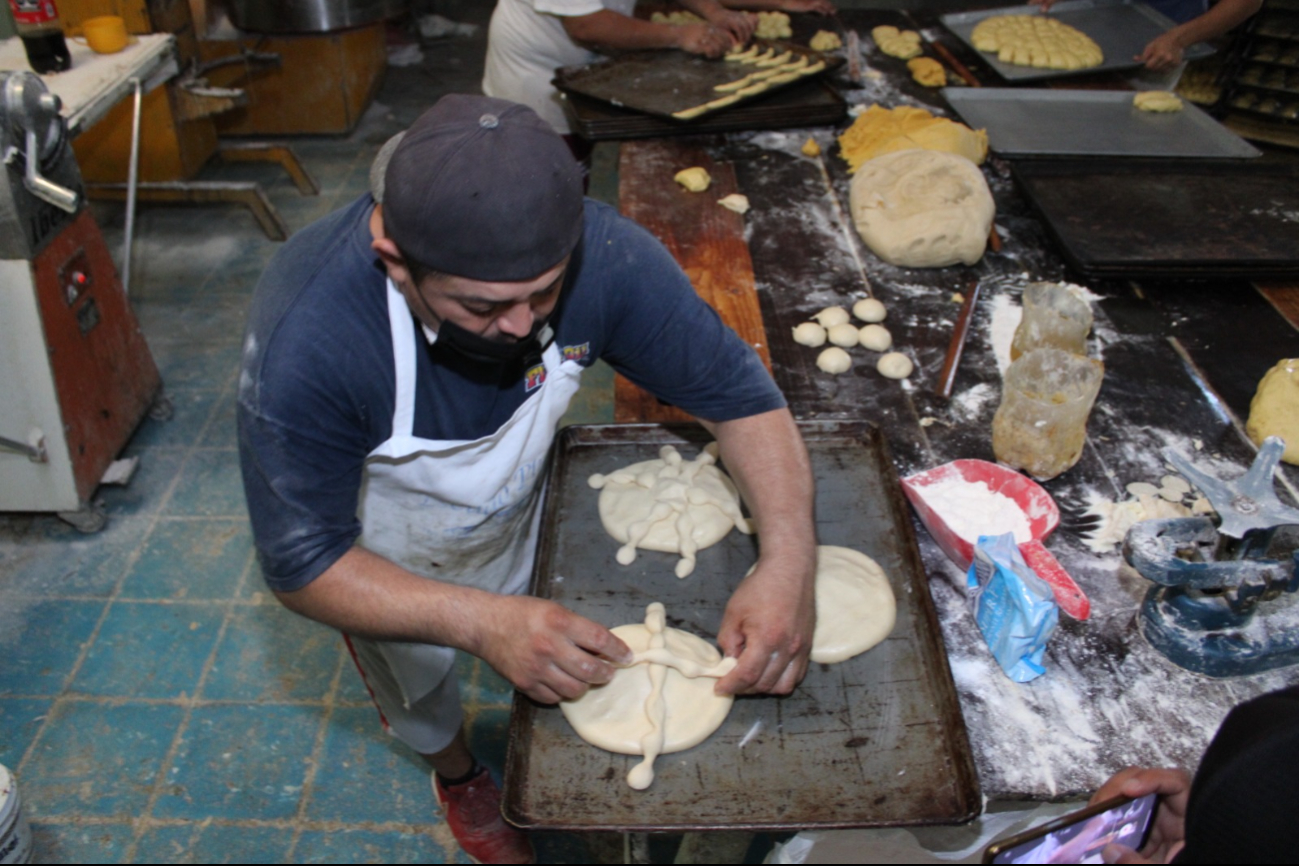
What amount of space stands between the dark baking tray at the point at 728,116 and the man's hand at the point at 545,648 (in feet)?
7.80

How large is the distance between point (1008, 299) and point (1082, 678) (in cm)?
135

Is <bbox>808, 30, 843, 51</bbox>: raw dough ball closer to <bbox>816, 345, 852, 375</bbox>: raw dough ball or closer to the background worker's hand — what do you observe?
the background worker's hand

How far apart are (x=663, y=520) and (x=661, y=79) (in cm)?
238

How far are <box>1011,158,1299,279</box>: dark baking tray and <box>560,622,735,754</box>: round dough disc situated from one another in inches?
69.9

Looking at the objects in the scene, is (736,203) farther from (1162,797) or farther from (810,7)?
(1162,797)

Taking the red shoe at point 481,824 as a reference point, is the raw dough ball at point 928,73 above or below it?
above

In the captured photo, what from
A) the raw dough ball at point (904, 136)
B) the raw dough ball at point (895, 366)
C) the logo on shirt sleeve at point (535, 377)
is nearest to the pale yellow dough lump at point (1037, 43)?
the raw dough ball at point (904, 136)

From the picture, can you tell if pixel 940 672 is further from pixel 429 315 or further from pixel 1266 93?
pixel 1266 93

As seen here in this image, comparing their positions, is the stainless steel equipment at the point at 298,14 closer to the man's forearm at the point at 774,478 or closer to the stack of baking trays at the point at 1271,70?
the man's forearm at the point at 774,478

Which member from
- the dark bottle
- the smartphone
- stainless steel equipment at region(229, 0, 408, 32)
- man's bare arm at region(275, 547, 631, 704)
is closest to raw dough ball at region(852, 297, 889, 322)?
man's bare arm at region(275, 547, 631, 704)

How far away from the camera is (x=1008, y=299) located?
2557 millimetres

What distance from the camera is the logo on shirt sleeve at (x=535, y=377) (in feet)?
5.18

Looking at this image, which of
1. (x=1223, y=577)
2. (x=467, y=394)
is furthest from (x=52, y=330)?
(x=1223, y=577)

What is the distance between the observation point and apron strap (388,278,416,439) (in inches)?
52.9
